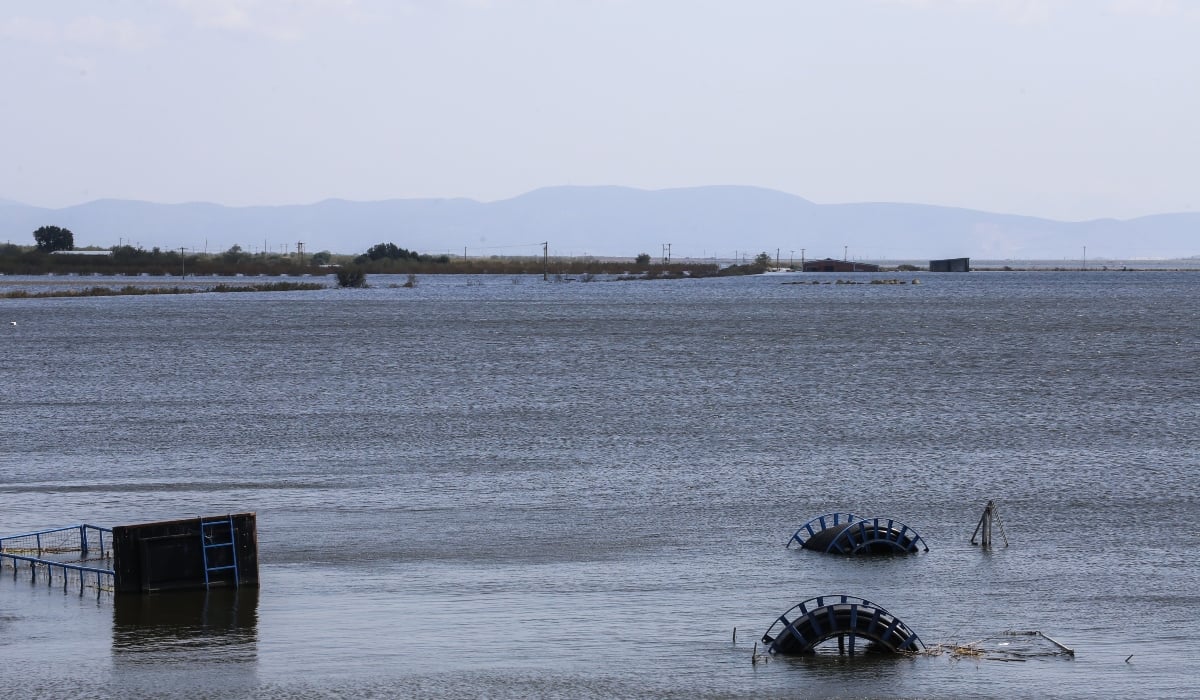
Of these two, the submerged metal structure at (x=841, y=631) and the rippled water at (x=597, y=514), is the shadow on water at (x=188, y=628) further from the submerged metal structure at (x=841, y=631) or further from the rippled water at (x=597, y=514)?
the submerged metal structure at (x=841, y=631)

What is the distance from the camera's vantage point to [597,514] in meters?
36.6

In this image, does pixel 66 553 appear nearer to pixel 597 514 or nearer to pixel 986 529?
pixel 597 514

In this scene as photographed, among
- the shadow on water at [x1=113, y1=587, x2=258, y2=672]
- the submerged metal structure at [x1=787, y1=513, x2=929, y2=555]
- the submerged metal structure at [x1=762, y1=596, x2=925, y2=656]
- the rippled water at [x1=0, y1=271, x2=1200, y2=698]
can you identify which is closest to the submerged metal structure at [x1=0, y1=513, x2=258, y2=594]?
the shadow on water at [x1=113, y1=587, x2=258, y2=672]

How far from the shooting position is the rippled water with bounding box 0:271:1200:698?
77.9 ft

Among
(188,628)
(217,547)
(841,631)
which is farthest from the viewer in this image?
(217,547)

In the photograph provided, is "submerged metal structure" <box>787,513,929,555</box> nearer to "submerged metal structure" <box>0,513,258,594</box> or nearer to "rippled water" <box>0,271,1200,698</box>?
"rippled water" <box>0,271,1200,698</box>

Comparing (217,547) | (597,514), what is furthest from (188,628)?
(597,514)

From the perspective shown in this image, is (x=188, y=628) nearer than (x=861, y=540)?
Yes

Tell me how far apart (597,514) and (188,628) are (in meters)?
12.8

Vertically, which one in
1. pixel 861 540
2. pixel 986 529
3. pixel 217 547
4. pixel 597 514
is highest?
pixel 217 547

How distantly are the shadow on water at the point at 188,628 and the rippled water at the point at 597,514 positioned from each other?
0.24ft

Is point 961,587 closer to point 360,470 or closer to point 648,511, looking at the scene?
point 648,511

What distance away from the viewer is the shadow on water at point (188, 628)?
957 inches

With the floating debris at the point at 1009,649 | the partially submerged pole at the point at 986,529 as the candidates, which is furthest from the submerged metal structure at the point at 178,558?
the partially submerged pole at the point at 986,529
